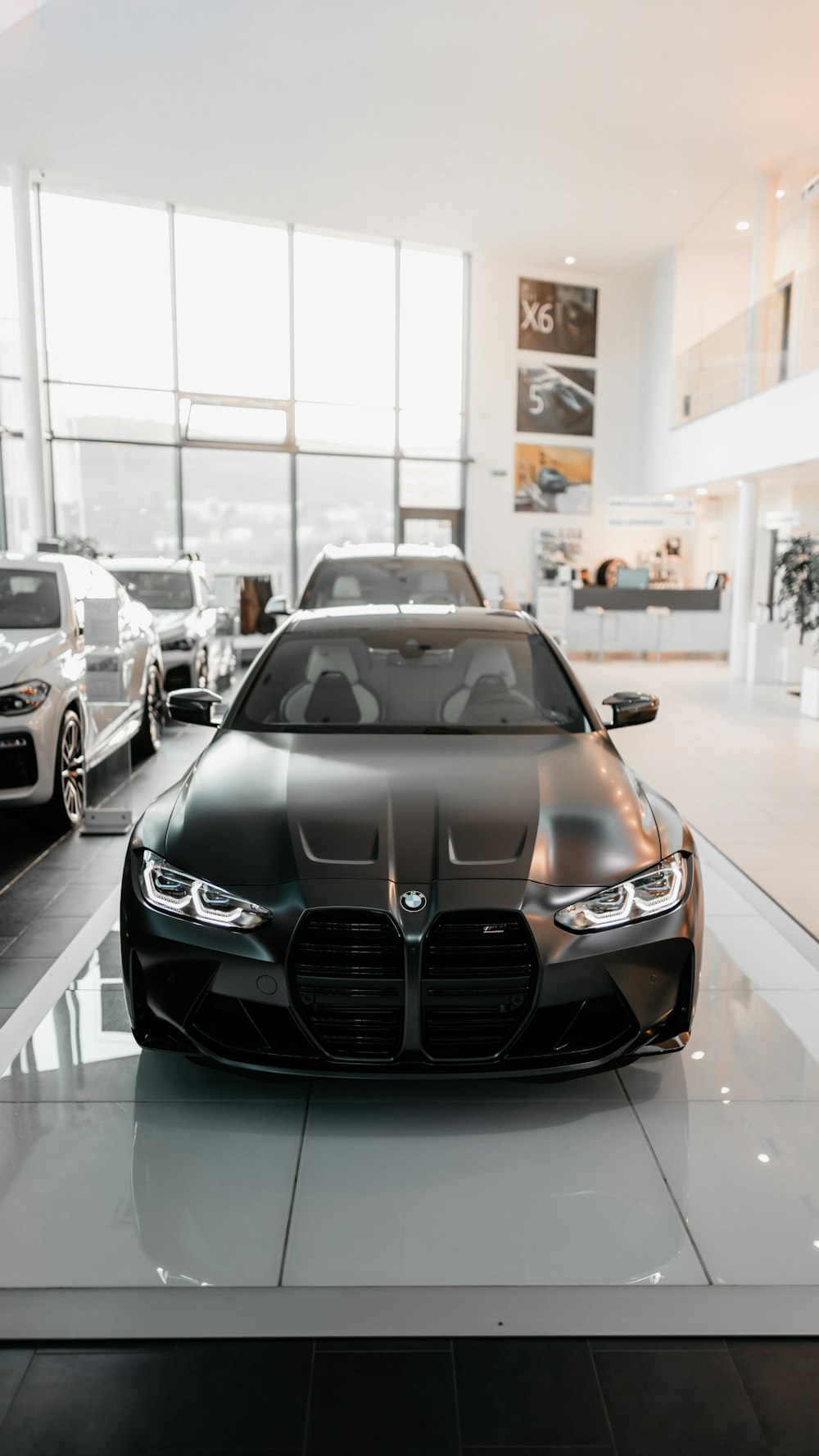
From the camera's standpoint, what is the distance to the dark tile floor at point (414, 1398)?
1.69 m

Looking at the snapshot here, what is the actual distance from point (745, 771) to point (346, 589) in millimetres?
3154

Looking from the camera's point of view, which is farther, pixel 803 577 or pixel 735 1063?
pixel 803 577

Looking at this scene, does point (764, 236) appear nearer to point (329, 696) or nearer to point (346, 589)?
point (346, 589)

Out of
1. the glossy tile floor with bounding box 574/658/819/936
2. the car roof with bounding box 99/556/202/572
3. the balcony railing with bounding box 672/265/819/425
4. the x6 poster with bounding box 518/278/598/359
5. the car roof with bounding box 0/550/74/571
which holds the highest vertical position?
the x6 poster with bounding box 518/278/598/359

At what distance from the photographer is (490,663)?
12.5 feet

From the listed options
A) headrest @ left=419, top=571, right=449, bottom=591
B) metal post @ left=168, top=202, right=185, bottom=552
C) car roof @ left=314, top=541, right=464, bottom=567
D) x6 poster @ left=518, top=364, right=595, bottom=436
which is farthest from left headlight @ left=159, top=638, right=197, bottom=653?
x6 poster @ left=518, top=364, right=595, bottom=436

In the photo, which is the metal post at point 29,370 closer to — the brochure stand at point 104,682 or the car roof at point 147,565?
the car roof at point 147,565

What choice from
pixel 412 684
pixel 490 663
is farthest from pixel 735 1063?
pixel 412 684

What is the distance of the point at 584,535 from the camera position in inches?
790

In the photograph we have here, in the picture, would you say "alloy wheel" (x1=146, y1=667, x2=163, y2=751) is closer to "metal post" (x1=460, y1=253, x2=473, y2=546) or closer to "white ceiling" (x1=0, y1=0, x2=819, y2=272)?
"white ceiling" (x1=0, y1=0, x2=819, y2=272)

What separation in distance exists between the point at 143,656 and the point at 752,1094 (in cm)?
515

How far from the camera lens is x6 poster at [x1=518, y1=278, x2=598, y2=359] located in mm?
19109

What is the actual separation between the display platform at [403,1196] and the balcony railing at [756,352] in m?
10.6

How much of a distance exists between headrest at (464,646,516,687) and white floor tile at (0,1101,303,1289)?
1720 millimetres
